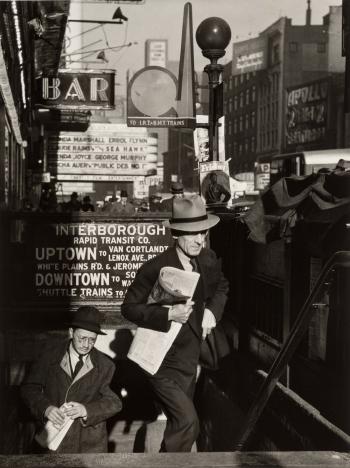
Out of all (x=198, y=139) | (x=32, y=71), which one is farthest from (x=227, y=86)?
(x=198, y=139)

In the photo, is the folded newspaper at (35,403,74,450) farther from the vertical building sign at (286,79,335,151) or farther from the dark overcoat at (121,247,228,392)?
the vertical building sign at (286,79,335,151)

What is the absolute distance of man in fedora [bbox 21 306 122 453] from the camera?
215 inches

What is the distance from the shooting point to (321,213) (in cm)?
625

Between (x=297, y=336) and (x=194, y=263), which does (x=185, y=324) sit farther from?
(x=297, y=336)

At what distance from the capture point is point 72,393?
5.52 metres

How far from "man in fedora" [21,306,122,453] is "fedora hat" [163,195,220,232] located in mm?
855

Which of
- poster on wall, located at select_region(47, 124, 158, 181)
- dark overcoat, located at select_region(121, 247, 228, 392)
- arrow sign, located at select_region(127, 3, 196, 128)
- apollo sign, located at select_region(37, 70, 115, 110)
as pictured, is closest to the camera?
dark overcoat, located at select_region(121, 247, 228, 392)

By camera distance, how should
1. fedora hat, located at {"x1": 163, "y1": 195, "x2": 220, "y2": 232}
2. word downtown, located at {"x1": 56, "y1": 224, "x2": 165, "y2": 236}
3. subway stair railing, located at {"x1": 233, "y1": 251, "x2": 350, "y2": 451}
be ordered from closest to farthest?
1. subway stair railing, located at {"x1": 233, "y1": 251, "x2": 350, "y2": 451}
2. fedora hat, located at {"x1": 163, "y1": 195, "x2": 220, "y2": 232}
3. word downtown, located at {"x1": 56, "y1": 224, "x2": 165, "y2": 236}

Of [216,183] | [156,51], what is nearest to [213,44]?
[216,183]

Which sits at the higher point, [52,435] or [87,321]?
[87,321]

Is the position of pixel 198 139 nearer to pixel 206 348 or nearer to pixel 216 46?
pixel 216 46

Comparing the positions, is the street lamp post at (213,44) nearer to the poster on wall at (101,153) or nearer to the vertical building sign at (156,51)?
the poster on wall at (101,153)

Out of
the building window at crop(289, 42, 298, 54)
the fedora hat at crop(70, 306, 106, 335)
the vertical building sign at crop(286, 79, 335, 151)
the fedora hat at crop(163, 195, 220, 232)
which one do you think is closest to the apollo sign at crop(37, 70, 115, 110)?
the fedora hat at crop(163, 195, 220, 232)

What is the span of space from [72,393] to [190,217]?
1.46m
